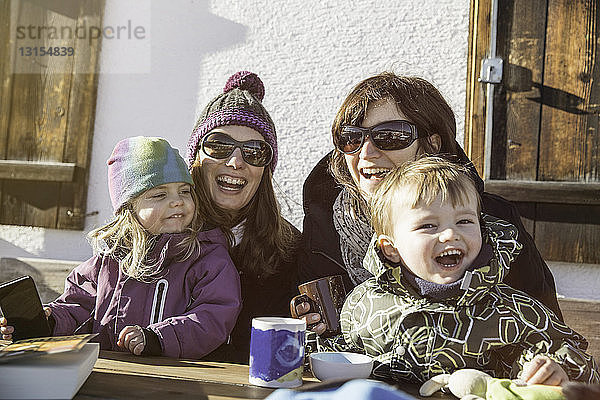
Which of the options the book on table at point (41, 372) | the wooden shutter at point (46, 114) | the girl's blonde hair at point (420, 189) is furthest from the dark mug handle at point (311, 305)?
the wooden shutter at point (46, 114)

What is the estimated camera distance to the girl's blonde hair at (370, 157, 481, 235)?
1463mm

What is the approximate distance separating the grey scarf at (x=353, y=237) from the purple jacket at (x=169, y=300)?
38 centimetres

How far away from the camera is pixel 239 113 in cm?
209

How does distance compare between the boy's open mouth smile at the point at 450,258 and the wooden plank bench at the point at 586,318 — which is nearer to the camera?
the boy's open mouth smile at the point at 450,258

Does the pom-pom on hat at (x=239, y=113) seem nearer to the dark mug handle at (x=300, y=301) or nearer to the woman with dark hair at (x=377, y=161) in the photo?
the woman with dark hair at (x=377, y=161)

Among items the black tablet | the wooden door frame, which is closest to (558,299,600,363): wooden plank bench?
the wooden door frame

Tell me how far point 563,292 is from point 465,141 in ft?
2.17

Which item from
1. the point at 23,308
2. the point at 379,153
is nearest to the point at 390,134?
the point at 379,153

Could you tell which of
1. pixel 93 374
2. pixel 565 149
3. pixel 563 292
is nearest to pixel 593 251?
pixel 563 292

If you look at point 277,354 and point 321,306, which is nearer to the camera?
point 277,354

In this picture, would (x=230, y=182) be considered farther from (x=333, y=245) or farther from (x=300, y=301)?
(x=300, y=301)

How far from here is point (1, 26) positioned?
3.14 m

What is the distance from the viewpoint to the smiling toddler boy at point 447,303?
1375 millimetres

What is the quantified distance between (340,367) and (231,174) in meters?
0.94
